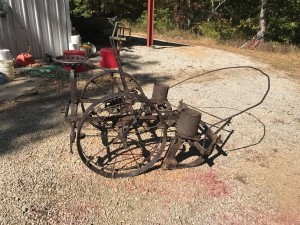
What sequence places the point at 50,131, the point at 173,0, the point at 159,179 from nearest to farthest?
the point at 159,179 → the point at 50,131 → the point at 173,0

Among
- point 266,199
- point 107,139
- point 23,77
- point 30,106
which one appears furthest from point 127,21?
point 266,199

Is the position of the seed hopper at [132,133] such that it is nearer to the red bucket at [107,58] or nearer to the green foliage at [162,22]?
the red bucket at [107,58]

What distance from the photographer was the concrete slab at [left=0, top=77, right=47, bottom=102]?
20.0 feet

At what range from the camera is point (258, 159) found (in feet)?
14.1

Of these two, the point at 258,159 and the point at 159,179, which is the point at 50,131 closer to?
the point at 159,179

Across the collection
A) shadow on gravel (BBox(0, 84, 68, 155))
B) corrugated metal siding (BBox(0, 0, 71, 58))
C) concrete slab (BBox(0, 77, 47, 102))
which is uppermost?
corrugated metal siding (BBox(0, 0, 71, 58))

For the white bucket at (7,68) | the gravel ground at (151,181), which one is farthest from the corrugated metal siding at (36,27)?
the gravel ground at (151,181)

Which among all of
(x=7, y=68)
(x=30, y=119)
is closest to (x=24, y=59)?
(x=7, y=68)

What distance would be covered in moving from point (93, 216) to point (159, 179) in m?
0.94

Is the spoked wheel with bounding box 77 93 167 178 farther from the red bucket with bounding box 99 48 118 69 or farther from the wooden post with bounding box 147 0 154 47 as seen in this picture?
the wooden post with bounding box 147 0 154 47

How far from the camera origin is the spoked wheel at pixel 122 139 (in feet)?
11.7

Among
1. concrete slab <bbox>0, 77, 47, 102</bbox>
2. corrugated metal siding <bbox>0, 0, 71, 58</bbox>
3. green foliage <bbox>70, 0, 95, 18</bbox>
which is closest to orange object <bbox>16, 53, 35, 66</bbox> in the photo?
corrugated metal siding <bbox>0, 0, 71, 58</bbox>

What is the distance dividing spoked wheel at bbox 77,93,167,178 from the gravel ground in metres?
0.19

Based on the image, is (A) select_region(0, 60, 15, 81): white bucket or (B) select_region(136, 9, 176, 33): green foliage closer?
(A) select_region(0, 60, 15, 81): white bucket
